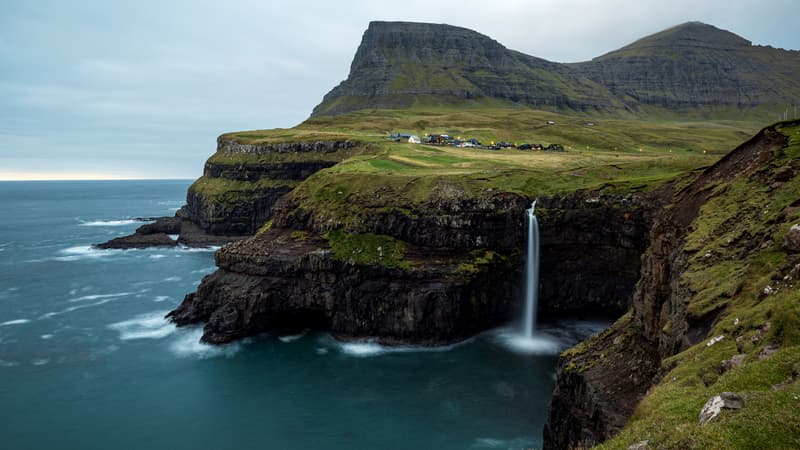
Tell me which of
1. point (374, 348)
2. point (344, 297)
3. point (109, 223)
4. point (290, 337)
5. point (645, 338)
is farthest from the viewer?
point (109, 223)

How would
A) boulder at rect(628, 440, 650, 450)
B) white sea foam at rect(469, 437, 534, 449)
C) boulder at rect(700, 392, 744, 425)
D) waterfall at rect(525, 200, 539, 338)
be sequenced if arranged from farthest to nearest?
waterfall at rect(525, 200, 539, 338) < white sea foam at rect(469, 437, 534, 449) < boulder at rect(628, 440, 650, 450) < boulder at rect(700, 392, 744, 425)

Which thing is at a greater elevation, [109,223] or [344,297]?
[109,223]

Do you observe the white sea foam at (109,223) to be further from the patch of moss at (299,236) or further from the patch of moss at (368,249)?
the patch of moss at (368,249)

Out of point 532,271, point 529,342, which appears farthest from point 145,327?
point 532,271

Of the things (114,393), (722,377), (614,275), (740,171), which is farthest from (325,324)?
(722,377)

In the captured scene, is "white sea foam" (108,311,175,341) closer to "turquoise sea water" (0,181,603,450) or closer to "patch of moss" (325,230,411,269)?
"turquoise sea water" (0,181,603,450)

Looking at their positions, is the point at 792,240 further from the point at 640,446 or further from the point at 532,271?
the point at 532,271

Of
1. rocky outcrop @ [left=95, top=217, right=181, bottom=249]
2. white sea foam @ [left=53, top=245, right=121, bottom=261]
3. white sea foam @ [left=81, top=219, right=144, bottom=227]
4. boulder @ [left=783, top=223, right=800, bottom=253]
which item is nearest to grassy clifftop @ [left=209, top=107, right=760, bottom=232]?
rocky outcrop @ [left=95, top=217, right=181, bottom=249]

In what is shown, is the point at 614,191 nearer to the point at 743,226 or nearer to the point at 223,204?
the point at 743,226
